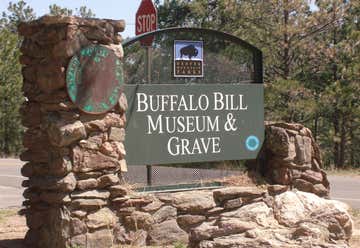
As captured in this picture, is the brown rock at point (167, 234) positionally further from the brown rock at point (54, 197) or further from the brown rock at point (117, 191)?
the brown rock at point (54, 197)

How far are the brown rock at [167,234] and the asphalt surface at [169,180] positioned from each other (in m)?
0.58

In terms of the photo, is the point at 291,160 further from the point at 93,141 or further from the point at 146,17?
the point at 146,17

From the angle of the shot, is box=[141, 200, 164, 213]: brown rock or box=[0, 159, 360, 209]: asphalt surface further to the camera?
box=[0, 159, 360, 209]: asphalt surface

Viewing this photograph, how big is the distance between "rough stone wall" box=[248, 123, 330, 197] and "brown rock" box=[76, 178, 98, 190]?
2517 millimetres

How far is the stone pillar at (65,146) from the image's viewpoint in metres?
6.89

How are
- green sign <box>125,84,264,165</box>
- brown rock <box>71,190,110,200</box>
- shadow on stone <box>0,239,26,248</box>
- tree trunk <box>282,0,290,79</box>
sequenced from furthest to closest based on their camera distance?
tree trunk <box>282,0,290,79</box> → green sign <box>125,84,264,165</box> → shadow on stone <box>0,239,26,248</box> → brown rock <box>71,190,110,200</box>

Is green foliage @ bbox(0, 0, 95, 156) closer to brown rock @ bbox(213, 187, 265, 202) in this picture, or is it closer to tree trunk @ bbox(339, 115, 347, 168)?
tree trunk @ bbox(339, 115, 347, 168)

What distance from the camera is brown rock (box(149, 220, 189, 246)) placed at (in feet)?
24.7

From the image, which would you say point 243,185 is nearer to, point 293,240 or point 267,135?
point 267,135

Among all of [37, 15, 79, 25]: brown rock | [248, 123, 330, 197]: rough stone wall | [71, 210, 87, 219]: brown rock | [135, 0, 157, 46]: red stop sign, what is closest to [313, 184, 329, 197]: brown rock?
[248, 123, 330, 197]: rough stone wall

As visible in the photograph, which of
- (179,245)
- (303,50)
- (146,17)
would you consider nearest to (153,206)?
(179,245)

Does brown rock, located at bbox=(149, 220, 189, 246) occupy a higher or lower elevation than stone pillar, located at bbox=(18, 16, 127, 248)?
lower

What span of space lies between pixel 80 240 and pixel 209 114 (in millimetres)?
2349

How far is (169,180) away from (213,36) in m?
1.89
